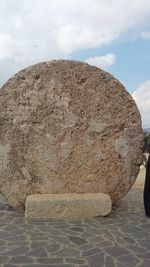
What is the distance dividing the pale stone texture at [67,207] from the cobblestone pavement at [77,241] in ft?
0.50

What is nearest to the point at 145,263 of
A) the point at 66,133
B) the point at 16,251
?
the point at 16,251

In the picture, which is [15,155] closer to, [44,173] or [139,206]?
[44,173]

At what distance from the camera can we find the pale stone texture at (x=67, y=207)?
6734 millimetres

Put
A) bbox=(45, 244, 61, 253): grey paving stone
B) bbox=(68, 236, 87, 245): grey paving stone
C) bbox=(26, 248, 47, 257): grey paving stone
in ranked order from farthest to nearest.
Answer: bbox=(68, 236, 87, 245): grey paving stone, bbox=(45, 244, 61, 253): grey paving stone, bbox=(26, 248, 47, 257): grey paving stone

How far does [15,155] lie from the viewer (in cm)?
716

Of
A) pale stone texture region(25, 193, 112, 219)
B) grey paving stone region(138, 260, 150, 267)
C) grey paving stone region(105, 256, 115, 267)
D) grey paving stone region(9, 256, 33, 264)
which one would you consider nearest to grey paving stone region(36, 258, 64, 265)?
grey paving stone region(9, 256, 33, 264)

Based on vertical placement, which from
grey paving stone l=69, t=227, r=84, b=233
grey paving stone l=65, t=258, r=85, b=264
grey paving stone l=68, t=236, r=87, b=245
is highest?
grey paving stone l=69, t=227, r=84, b=233

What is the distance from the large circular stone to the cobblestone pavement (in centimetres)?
67

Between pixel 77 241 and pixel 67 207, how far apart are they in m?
1.29

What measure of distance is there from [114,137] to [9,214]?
2.24 m

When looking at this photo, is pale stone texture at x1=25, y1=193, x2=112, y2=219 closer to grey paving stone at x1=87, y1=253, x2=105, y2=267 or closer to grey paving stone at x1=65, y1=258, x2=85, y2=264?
grey paving stone at x1=87, y1=253, x2=105, y2=267

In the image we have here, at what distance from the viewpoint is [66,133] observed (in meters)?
7.19

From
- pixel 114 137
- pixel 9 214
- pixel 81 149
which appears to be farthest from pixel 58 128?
pixel 9 214

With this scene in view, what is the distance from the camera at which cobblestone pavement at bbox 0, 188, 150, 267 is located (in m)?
4.71
